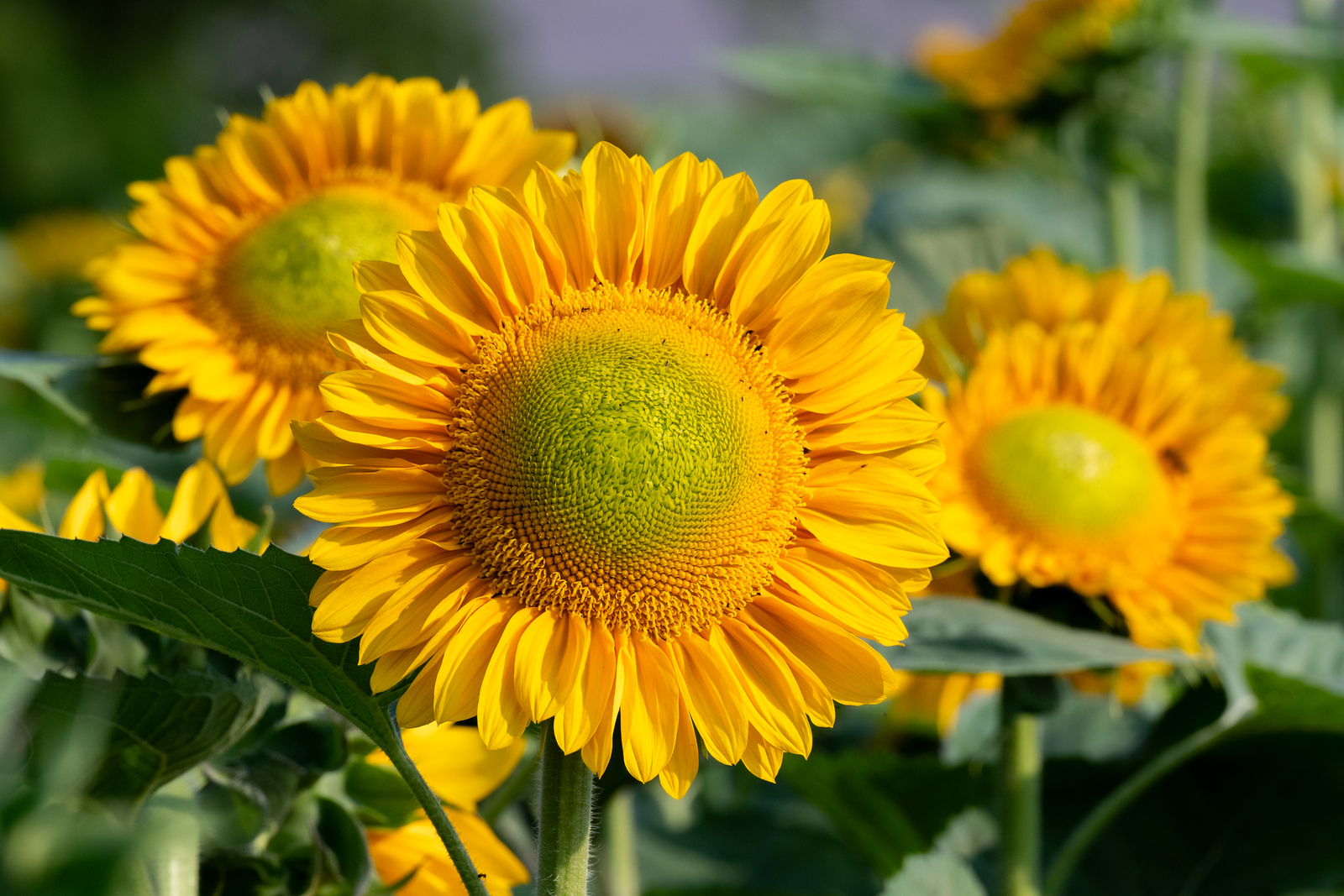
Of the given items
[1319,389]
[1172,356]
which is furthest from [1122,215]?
[1172,356]

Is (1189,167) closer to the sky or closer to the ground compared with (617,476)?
closer to the sky

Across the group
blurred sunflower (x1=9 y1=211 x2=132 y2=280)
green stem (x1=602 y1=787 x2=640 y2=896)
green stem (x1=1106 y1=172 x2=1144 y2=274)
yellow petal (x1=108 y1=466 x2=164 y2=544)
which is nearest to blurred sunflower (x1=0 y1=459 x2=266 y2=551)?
yellow petal (x1=108 y1=466 x2=164 y2=544)

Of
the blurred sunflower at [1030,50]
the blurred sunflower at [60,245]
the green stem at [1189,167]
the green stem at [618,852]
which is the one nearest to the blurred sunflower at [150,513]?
the green stem at [618,852]

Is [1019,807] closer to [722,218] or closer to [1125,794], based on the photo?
[1125,794]

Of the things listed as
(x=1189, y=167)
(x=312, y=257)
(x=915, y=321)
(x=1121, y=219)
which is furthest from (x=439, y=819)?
(x=1189, y=167)

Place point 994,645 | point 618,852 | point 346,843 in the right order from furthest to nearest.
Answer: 1. point 618,852
2. point 994,645
3. point 346,843

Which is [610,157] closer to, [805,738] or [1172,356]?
[805,738]

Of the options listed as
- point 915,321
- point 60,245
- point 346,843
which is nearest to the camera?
point 346,843

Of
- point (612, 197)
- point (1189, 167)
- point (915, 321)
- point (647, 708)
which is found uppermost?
point (1189, 167)
